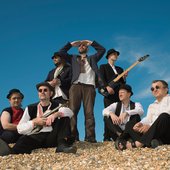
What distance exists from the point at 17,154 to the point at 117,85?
151 inches

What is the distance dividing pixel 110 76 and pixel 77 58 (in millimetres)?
1164

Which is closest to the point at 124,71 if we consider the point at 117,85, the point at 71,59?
the point at 117,85

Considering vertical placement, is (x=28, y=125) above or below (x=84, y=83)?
below

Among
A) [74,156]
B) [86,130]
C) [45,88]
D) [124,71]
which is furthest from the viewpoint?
[124,71]

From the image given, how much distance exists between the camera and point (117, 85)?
466 inches

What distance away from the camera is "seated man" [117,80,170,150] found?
8.77 m

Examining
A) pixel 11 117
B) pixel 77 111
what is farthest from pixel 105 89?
pixel 11 117

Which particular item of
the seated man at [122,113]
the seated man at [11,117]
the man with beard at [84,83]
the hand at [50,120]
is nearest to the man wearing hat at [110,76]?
the man with beard at [84,83]

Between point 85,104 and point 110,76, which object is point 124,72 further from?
point 85,104

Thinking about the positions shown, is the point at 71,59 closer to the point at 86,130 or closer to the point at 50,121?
the point at 86,130

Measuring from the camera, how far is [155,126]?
28.7 ft

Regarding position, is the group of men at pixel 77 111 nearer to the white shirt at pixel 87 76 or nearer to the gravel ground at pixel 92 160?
the white shirt at pixel 87 76

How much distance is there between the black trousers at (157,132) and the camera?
8.72 metres

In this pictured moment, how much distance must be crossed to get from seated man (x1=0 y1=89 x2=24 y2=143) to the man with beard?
155 cm
